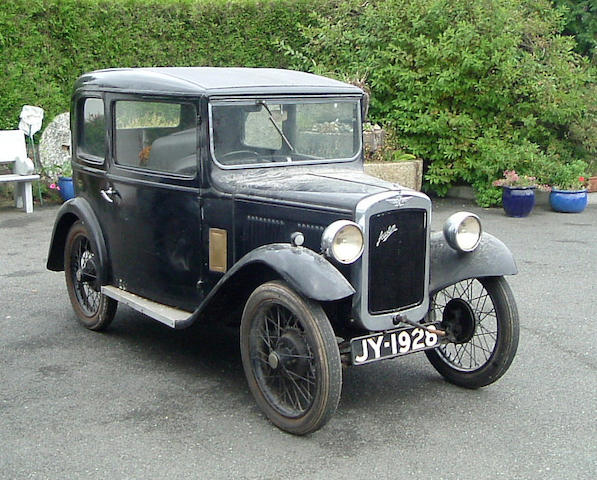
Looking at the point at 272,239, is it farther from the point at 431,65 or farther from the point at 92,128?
the point at 431,65

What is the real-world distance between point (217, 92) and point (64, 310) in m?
2.41

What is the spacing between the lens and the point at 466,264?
4418 mm

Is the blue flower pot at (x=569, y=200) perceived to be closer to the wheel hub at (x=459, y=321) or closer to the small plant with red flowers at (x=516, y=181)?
the small plant with red flowers at (x=516, y=181)

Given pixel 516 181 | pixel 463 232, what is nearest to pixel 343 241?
pixel 463 232

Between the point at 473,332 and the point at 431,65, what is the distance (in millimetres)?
6920

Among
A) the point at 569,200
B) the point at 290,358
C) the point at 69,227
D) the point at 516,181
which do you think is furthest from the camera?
the point at 569,200

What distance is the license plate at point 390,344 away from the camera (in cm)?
397

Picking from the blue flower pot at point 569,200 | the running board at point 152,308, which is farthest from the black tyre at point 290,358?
the blue flower pot at point 569,200

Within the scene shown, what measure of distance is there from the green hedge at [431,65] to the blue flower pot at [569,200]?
40 cm

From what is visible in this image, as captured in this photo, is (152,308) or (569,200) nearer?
(152,308)

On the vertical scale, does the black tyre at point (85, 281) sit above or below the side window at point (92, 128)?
below

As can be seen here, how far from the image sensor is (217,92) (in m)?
4.64

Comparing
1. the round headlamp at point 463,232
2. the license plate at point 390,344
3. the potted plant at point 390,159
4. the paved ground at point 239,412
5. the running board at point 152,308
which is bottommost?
the paved ground at point 239,412

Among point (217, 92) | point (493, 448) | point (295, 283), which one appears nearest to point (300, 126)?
point (217, 92)
